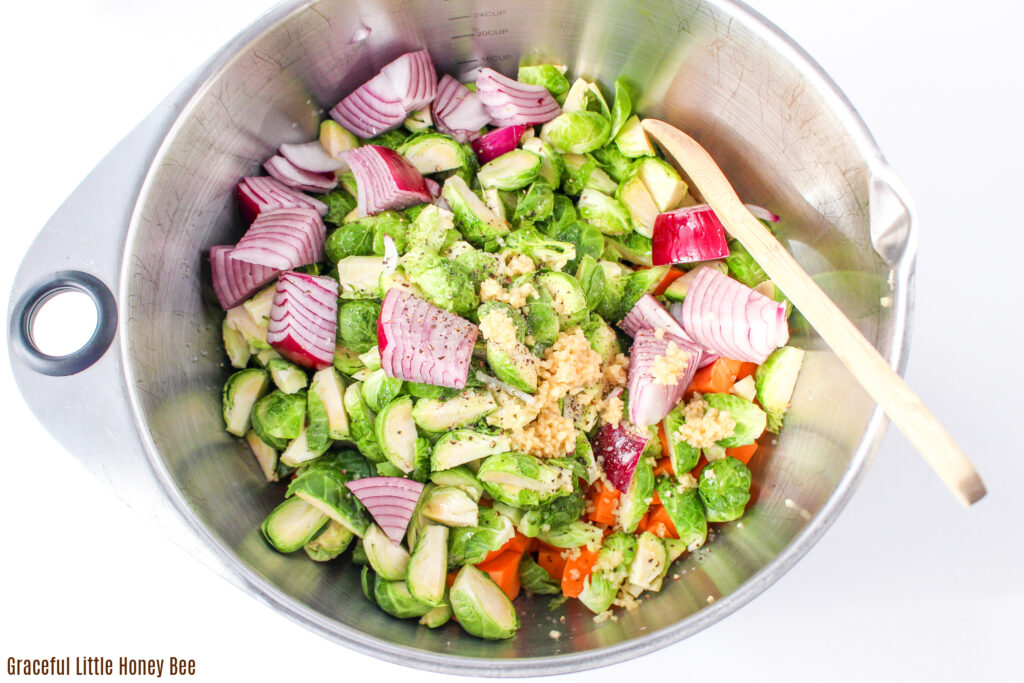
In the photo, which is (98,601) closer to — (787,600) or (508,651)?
(508,651)

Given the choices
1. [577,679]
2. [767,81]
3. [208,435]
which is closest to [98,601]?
[208,435]

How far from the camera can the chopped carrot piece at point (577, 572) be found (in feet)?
6.65

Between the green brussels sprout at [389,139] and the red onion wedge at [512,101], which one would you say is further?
the green brussels sprout at [389,139]

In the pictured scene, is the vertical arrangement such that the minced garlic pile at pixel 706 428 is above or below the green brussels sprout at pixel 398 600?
above

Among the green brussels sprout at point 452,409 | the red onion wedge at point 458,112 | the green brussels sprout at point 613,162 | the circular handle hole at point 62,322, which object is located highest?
the red onion wedge at point 458,112

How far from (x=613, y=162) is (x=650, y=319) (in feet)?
1.95

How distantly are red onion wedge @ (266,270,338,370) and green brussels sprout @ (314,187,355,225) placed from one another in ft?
0.85

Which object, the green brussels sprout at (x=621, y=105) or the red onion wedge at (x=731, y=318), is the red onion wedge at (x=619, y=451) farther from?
the green brussels sprout at (x=621, y=105)

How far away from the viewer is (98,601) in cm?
239

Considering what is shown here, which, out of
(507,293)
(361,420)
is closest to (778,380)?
(507,293)

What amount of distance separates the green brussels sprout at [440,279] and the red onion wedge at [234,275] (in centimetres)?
44

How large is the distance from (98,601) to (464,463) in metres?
1.55

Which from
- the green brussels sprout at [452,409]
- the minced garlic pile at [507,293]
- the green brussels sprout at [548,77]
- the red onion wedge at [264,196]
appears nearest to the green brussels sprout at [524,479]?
the green brussels sprout at [452,409]

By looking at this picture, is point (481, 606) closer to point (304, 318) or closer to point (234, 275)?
point (304, 318)
